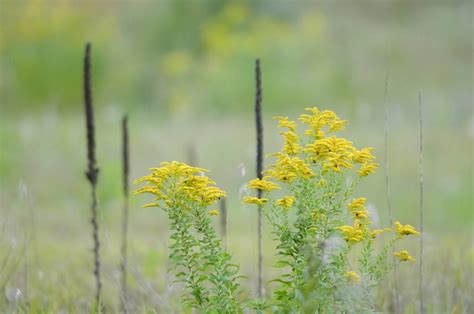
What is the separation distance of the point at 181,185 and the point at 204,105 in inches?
761

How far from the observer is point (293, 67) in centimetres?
2186

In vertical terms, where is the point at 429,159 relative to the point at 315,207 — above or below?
above

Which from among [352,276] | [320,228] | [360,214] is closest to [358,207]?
[360,214]

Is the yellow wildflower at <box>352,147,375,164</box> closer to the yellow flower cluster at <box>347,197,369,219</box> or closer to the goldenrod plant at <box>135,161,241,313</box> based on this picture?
the yellow flower cluster at <box>347,197,369,219</box>

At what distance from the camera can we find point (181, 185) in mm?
3311

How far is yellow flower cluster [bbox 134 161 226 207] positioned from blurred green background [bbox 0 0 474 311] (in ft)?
1.34

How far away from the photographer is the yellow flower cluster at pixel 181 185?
3.24m

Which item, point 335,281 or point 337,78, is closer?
point 335,281

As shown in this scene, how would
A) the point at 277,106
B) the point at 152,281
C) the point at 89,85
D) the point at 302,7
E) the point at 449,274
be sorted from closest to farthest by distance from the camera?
the point at 89,85 → the point at 449,274 → the point at 152,281 → the point at 277,106 → the point at 302,7

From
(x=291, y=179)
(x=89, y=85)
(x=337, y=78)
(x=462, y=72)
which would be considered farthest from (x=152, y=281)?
Answer: (x=462, y=72)

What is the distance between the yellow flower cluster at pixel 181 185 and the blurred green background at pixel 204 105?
41 centimetres

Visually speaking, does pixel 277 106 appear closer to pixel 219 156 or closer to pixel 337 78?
pixel 337 78

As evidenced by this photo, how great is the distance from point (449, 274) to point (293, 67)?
53.7ft

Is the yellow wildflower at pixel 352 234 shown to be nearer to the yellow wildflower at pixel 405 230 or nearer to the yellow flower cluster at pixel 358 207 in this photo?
the yellow flower cluster at pixel 358 207
